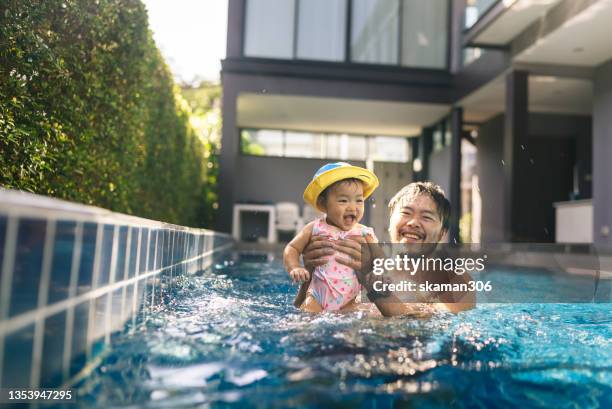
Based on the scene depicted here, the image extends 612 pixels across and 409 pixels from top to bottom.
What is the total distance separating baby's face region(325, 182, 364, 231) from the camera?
267 centimetres

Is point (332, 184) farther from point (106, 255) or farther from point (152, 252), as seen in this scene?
point (106, 255)

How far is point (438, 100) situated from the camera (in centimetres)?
1157

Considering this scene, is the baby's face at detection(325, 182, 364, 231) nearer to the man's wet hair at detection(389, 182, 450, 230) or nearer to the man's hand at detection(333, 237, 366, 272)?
the man's hand at detection(333, 237, 366, 272)

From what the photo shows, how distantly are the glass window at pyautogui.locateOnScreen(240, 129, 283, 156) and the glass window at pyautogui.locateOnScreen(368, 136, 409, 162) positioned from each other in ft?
8.43

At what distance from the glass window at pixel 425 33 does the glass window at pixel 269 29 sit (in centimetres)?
252

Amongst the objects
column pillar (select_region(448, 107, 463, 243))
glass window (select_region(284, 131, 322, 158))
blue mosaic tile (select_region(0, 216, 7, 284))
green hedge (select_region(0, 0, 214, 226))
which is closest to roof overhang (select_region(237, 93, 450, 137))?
glass window (select_region(284, 131, 322, 158))

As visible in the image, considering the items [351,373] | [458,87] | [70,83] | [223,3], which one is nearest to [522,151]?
[458,87]

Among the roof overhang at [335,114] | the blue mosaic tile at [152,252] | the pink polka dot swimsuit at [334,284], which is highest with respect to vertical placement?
the roof overhang at [335,114]

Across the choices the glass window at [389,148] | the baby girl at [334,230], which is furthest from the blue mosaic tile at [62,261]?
the glass window at [389,148]

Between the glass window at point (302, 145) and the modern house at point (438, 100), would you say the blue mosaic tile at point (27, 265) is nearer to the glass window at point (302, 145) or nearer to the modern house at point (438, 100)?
the modern house at point (438, 100)

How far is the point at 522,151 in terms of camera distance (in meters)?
8.89

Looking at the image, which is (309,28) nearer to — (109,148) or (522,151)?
(522,151)

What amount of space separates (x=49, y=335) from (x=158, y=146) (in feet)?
18.1

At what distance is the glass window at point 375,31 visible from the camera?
1153cm
